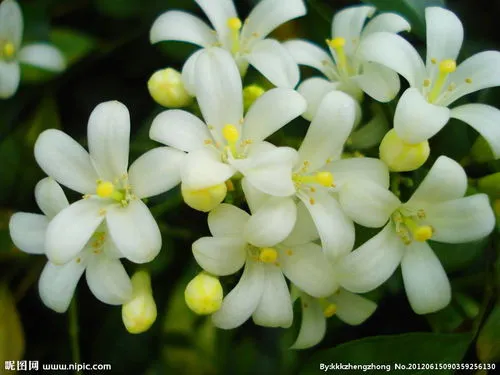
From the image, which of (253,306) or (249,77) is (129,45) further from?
(253,306)

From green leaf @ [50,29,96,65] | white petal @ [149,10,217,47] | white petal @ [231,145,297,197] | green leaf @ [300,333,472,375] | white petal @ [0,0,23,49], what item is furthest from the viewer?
green leaf @ [50,29,96,65]

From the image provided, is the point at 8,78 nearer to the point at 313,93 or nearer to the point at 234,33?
the point at 234,33

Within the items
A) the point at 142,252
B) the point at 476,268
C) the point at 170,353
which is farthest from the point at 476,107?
the point at 170,353

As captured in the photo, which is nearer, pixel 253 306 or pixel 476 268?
pixel 253 306

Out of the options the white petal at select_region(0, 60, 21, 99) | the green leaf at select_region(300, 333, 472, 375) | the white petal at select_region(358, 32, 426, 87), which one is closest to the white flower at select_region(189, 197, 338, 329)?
the green leaf at select_region(300, 333, 472, 375)

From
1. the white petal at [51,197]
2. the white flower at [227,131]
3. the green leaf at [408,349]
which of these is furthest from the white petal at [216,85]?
the green leaf at [408,349]

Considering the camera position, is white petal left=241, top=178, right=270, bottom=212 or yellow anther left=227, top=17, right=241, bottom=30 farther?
yellow anther left=227, top=17, right=241, bottom=30

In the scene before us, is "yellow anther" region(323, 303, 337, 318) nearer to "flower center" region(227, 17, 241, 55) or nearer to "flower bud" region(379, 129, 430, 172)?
"flower bud" region(379, 129, 430, 172)
